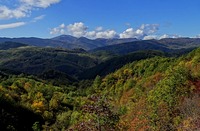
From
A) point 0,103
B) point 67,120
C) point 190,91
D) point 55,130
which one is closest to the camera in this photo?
point 190,91

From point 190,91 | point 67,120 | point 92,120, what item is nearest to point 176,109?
point 190,91

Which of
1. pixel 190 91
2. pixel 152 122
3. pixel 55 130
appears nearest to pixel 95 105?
pixel 152 122

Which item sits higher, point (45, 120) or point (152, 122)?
point (152, 122)

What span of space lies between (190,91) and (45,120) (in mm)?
129260

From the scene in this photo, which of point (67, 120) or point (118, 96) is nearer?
point (67, 120)

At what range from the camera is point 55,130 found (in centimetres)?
15225

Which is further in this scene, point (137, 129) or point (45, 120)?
point (45, 120)

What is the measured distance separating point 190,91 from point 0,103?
130916 millimetres

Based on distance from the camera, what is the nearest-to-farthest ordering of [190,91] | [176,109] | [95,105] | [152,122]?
[95,105]
[152,122]
[176,109]
[190,91]

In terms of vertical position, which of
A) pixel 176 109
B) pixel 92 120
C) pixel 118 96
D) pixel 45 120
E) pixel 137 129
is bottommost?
pixel 45 120

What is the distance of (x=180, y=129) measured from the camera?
41594mm

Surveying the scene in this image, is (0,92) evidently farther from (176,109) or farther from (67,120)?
(176,109)

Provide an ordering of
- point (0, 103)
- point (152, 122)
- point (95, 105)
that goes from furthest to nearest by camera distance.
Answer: point (0, 103), point (152, 122), point (95, 105)

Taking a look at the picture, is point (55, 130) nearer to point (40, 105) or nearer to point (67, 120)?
point (67, 120)
